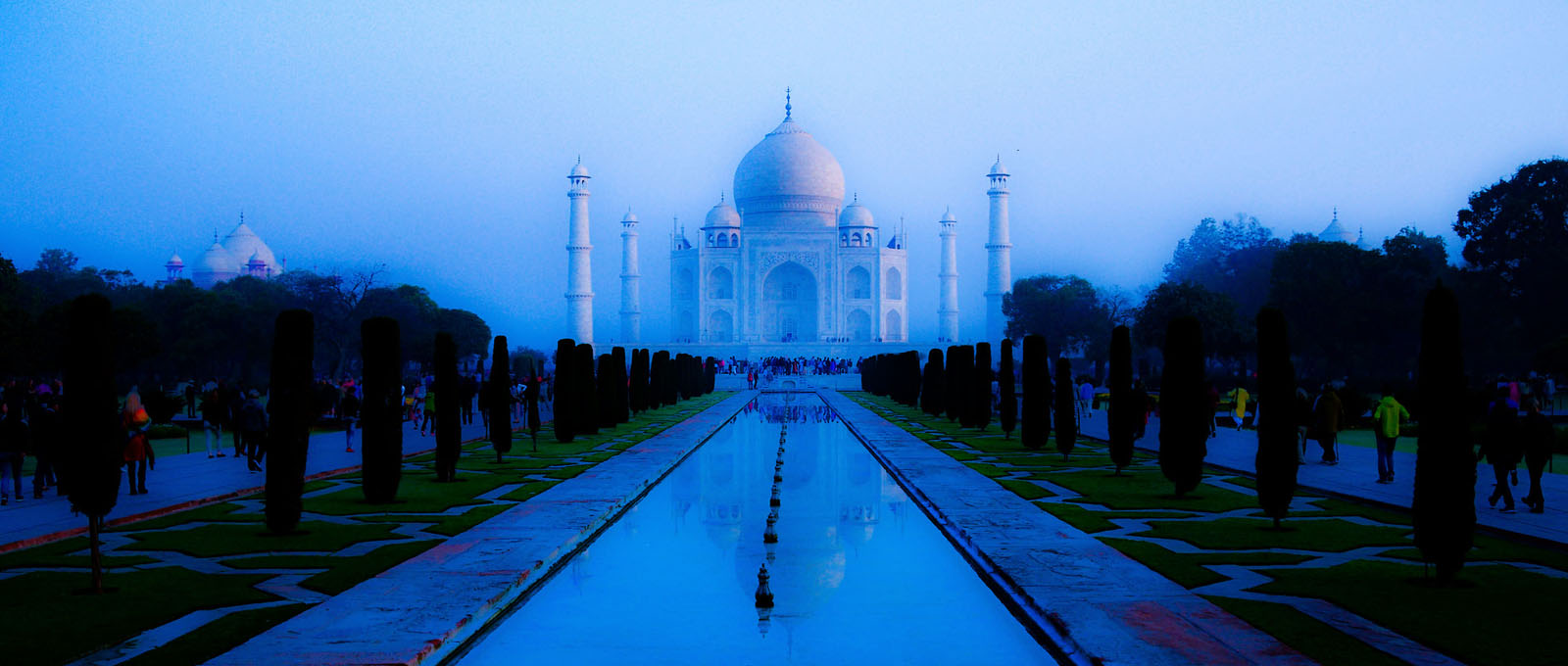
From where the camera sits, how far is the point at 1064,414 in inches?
584

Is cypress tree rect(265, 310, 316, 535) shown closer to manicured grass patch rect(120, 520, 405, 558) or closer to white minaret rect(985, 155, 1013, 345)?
manicured grass patch rect(120, 520, 405, 558)

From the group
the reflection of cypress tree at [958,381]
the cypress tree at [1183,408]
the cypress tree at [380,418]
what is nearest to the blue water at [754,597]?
the cypress tree at [380,418]

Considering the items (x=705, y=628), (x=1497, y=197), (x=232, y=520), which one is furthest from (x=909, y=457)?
(x=1497, y=197)

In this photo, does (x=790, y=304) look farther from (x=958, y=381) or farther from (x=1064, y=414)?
(x=1064, y=414)

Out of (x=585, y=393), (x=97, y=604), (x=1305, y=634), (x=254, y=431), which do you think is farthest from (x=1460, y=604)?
(x=585, y=393)

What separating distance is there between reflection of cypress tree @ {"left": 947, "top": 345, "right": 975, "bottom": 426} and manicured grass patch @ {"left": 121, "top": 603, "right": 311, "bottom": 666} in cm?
1606

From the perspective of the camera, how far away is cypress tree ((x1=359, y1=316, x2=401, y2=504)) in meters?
10.5

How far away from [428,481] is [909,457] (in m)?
5.62

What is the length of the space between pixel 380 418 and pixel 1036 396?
8.66 metres

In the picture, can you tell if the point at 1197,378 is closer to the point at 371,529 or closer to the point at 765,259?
the point at 371,529

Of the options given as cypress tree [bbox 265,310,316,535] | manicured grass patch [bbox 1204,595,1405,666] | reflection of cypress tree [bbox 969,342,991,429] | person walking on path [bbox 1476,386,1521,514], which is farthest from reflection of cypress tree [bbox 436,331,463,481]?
reflection of cypress tree [bbox 969,342,991,429]

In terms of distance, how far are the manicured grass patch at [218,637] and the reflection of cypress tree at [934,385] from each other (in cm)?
2008

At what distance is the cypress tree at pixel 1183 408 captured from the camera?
35.0 feet

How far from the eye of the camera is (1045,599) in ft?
21.0
